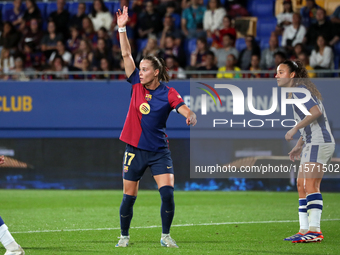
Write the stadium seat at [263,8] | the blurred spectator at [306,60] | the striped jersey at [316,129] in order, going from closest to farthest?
the striped jersey at [316,129]
the blurred spectator at [306,60]
the stadium seat at [263,8]

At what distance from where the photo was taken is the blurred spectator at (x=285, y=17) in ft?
46.0

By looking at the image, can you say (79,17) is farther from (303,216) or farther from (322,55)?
(303,216)

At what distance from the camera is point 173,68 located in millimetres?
13562

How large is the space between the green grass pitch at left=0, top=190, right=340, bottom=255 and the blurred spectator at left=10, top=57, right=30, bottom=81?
118 inches

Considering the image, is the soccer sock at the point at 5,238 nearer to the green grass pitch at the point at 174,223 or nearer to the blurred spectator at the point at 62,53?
the green grass pitch at the point at 174,223

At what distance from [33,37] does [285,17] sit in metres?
7.10

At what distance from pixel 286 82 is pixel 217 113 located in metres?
6.38

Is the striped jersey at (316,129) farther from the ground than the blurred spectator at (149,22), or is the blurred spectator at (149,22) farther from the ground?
the blurred spectator at (149,22)

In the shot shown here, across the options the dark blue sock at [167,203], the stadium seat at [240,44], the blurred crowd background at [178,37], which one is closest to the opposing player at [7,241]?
the dark blue sock at [167,203]

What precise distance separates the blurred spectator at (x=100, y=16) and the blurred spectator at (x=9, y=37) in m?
2.23

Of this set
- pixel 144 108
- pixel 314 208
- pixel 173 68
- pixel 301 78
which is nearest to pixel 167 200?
pixel 144 108

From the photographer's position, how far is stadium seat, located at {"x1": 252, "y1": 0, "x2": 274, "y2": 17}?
601 inches

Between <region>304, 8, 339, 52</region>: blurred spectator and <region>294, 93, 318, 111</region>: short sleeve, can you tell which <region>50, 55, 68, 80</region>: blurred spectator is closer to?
<region>304, 8, 339, 52</region>: blurred spectator

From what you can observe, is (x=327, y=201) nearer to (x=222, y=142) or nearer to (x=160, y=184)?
(x=222, y=142)
